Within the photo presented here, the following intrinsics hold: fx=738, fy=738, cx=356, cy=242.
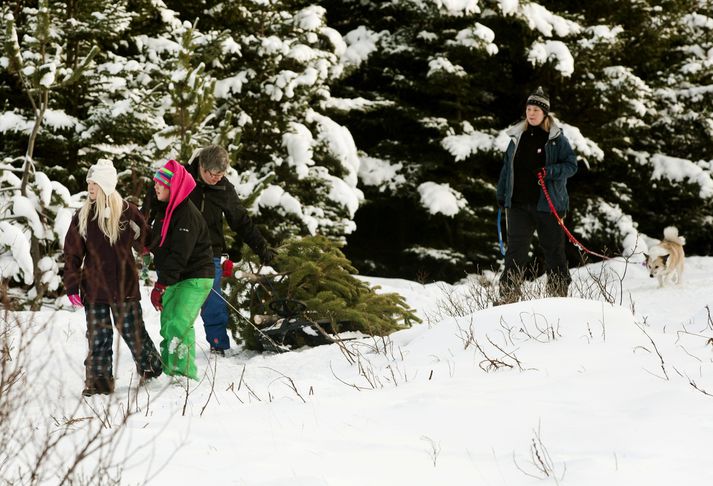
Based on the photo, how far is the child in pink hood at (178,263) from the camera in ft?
17.6

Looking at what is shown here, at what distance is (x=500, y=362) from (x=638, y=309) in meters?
5.21

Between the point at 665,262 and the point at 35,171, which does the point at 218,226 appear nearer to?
the point at 35,171

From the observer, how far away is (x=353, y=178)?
12953 mm

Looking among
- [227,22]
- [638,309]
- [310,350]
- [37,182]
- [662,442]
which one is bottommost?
[638,309]

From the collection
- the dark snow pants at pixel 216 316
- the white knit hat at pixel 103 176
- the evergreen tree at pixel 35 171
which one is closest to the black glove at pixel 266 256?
the dark snow pants at pixel 216 316

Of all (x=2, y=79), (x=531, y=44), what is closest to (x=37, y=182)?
(x=2, y=79)

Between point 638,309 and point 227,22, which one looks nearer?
point 638,309

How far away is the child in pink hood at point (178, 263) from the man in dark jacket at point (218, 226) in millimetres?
714

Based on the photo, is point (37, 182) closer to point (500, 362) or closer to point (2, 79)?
point (2, 79)

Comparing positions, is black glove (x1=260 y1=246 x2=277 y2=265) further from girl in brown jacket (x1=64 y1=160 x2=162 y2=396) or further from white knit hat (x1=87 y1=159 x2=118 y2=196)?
white knit hat (x1=87 y1=159 x2=118 y2=196)

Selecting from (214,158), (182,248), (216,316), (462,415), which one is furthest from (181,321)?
(462,415)

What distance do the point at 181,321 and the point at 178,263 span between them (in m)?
0.44

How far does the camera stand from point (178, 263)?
5.34 metres

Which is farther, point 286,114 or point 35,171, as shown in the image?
point 286,114
